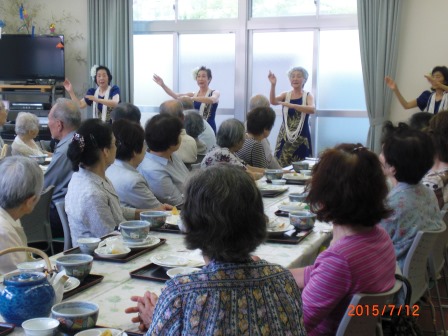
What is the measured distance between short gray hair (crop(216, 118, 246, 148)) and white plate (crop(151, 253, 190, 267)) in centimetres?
192

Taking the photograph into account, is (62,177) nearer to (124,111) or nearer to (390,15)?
(124,111)

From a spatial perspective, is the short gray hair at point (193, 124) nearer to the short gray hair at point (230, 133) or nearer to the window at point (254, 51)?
the short gray hair at point (230, 133)

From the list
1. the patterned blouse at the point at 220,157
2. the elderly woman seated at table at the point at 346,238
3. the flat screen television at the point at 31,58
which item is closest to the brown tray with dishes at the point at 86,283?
the elderly woman seated at table at the point at 346,238

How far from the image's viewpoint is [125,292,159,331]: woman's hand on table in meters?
1.47

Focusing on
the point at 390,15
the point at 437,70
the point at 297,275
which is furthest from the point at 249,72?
the point at 297,275

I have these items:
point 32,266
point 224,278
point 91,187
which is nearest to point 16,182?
point 32,266

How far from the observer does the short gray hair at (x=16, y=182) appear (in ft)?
6.97

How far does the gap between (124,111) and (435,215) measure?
295cm

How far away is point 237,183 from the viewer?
129 cm

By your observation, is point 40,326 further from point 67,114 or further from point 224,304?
point 67,114

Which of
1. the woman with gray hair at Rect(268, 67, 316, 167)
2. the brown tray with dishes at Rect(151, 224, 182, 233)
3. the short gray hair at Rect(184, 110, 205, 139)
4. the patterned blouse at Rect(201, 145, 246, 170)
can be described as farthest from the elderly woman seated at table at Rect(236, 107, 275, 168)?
the brown tray with dishes at Rect(151, 224, 182, 233)

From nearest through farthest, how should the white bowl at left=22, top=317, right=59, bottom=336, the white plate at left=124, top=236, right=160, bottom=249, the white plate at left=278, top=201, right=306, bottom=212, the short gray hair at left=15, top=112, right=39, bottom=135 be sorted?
1. the white bowl at left=22, top=317, right=59, bottom=336
2. the white plate at left=124, top=236, right=160, bottom=249
3. the white plate at left=278, top=201, right=306, bottom=212
4. the short gray hair at left=15, top=112, right=39, bottom=135

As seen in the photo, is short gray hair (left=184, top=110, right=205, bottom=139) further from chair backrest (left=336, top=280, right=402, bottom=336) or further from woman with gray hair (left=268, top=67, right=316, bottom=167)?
chair backrest (left=336, top=280, right=402, bottom=336)

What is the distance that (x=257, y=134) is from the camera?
4562 mm
